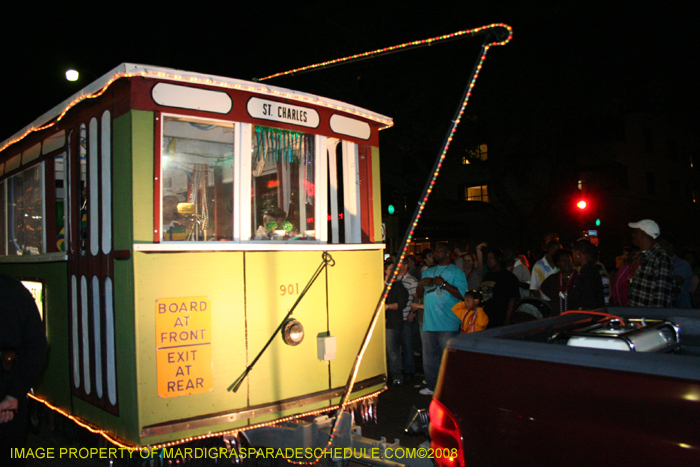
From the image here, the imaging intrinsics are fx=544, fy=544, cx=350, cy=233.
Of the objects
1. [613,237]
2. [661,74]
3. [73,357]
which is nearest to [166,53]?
[73,357]

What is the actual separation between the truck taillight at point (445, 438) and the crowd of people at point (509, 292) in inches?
135

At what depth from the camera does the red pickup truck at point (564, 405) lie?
162 cm

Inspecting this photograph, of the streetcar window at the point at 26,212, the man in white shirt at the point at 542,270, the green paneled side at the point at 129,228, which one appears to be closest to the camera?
the green paneled side at the point at 129,228

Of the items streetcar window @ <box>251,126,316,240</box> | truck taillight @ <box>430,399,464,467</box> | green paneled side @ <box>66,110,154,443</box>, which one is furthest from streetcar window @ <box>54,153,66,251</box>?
truck taillight @ <box>430,399,464,467</box>

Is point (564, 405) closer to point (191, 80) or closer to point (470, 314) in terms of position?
point (191, 80)

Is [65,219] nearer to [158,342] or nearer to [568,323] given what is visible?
[158,342]

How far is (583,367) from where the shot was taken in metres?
1.84

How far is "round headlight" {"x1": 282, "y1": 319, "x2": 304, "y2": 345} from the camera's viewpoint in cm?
438

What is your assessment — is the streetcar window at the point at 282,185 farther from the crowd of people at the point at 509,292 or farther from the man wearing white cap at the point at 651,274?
the man wearing white cap at the point at 651,274

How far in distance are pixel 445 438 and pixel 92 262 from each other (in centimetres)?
335

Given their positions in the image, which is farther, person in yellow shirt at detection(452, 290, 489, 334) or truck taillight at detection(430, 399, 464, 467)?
person in yellow shirt at detection(452, 290, 489, 334)

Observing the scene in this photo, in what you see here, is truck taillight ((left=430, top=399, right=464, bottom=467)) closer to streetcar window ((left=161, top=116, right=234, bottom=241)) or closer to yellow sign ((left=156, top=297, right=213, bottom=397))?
yellow sign ((left=156, top=297, right=213, bottom=397))

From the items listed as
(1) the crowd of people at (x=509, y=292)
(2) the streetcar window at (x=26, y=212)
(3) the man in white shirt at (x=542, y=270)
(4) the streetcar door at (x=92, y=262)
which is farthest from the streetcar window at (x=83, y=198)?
(3) the man in white shirt at (x=542, y=270)

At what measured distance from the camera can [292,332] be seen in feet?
14.4
